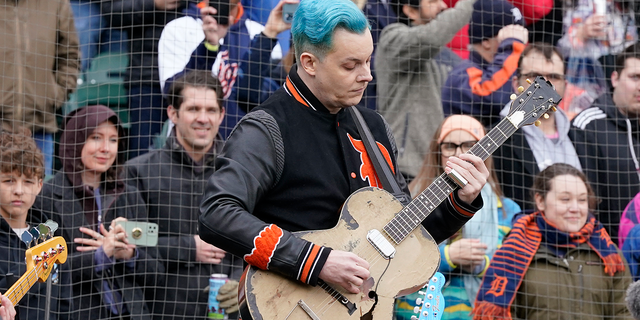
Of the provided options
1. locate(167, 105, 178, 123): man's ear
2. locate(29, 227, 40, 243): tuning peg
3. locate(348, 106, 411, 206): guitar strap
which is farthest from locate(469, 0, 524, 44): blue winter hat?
locate(29, 227, 40, 243): tuning peg

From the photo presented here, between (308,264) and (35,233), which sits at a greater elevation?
(308,264)

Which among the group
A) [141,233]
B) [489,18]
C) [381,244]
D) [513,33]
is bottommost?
[141,233]

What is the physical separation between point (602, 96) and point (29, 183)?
4.37 metres

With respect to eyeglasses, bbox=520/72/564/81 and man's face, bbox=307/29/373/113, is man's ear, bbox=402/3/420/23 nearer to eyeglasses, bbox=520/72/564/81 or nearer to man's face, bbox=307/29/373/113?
eyeglasses, bbox=520/72/564/81

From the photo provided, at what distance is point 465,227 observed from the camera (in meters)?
5.61

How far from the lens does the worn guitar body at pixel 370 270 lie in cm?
293

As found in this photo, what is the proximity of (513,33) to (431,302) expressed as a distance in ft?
12.4

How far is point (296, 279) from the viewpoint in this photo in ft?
9.64

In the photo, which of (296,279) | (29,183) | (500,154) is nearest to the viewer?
(296,279)

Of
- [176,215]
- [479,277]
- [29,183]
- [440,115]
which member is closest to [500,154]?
[440,115]

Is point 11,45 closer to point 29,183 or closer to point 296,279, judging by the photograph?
point 29,183

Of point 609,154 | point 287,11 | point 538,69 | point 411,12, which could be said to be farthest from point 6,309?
point 609,154

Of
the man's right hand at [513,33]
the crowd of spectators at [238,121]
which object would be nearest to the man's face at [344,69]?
the crowd of spectators at [238,121]

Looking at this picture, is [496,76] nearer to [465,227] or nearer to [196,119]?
[465,227]
